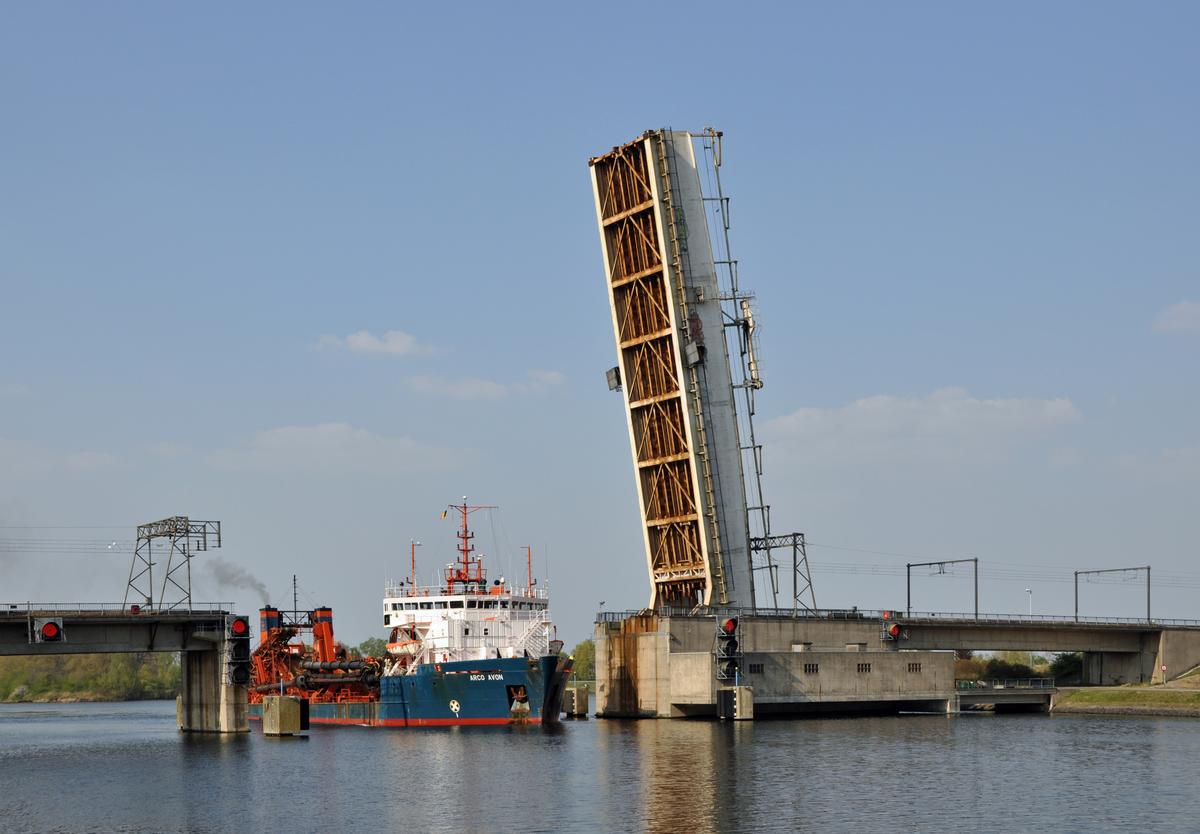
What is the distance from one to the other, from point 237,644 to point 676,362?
878 inches

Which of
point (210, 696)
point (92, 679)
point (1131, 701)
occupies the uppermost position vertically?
point (210, 696)

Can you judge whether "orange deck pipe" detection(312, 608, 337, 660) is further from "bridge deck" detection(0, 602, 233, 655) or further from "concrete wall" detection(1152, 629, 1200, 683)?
"concrete wall" detection(1152, 629, 1200, 683)

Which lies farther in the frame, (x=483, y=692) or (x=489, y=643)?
(x=489, y=643)

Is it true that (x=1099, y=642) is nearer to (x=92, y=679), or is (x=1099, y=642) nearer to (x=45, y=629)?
(x=45, y=629)

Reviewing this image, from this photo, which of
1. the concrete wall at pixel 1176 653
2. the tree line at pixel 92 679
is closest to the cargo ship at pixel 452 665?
the concrete wall at pixel 1176 653

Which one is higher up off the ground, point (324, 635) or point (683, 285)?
point (683, 285)

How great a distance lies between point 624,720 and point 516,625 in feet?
21.9

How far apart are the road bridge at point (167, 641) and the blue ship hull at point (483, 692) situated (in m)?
8.96

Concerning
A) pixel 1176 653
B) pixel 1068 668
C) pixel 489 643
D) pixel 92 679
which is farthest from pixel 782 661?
pixel 92 679

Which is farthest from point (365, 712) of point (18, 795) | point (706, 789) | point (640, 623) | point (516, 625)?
point (706, 789)

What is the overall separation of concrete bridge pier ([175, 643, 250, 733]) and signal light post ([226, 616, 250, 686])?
0.99 metres

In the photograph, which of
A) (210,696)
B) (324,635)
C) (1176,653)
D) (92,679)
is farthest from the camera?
→ (92,679)

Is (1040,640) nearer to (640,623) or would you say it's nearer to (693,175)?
(640,623)

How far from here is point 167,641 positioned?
60.0m
